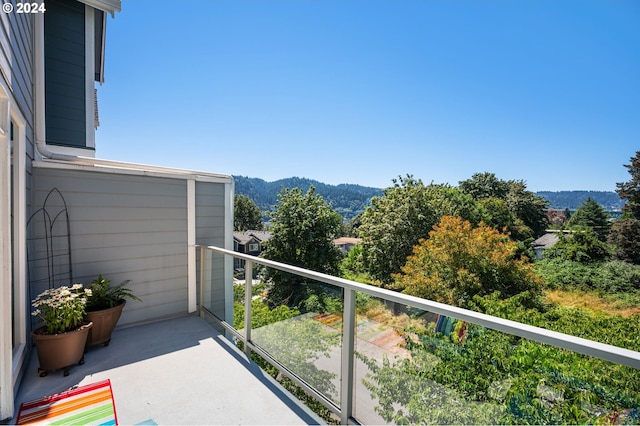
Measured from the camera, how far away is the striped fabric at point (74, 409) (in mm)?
2070

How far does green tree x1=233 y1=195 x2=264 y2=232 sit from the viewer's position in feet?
135

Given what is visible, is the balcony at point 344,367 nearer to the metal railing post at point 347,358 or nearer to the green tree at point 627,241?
the metal railing post at point 347,358

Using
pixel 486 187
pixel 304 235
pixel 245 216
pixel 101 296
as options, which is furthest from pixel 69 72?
pixel 486 187

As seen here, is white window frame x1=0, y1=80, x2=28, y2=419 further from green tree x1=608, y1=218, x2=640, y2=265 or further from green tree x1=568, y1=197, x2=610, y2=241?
green tree x1=568, y1=197, x2=610, y2=241

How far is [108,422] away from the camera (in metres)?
2.06

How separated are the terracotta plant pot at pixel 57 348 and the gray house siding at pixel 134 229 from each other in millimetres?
896

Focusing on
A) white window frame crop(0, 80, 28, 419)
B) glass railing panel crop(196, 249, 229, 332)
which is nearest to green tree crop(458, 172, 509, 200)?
glass railing panel crop(196, 249, 229, 332)

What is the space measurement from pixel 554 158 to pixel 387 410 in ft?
141

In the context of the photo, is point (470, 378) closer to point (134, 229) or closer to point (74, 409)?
point (74, 409)

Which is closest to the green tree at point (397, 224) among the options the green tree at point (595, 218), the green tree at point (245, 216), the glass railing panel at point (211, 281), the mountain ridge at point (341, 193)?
the glass railing panel at point (211, 281)

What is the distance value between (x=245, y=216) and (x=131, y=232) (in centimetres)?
3833

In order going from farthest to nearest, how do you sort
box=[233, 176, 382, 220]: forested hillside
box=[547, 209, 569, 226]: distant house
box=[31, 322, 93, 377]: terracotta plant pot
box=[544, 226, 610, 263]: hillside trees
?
Answer: box=[233, 176, 382, 220]: forested hillside < box=[547, 209, 569, 226]: distant house < box=[544, 226, 610, 263]: hillside trees < box=[31, 322, 93, 377]: terracotta plant pot

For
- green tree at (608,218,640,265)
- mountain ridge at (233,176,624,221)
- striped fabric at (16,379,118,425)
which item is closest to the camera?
striped fabric at (16,379,118,425)

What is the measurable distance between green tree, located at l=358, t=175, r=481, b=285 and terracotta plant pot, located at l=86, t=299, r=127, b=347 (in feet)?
50.5
